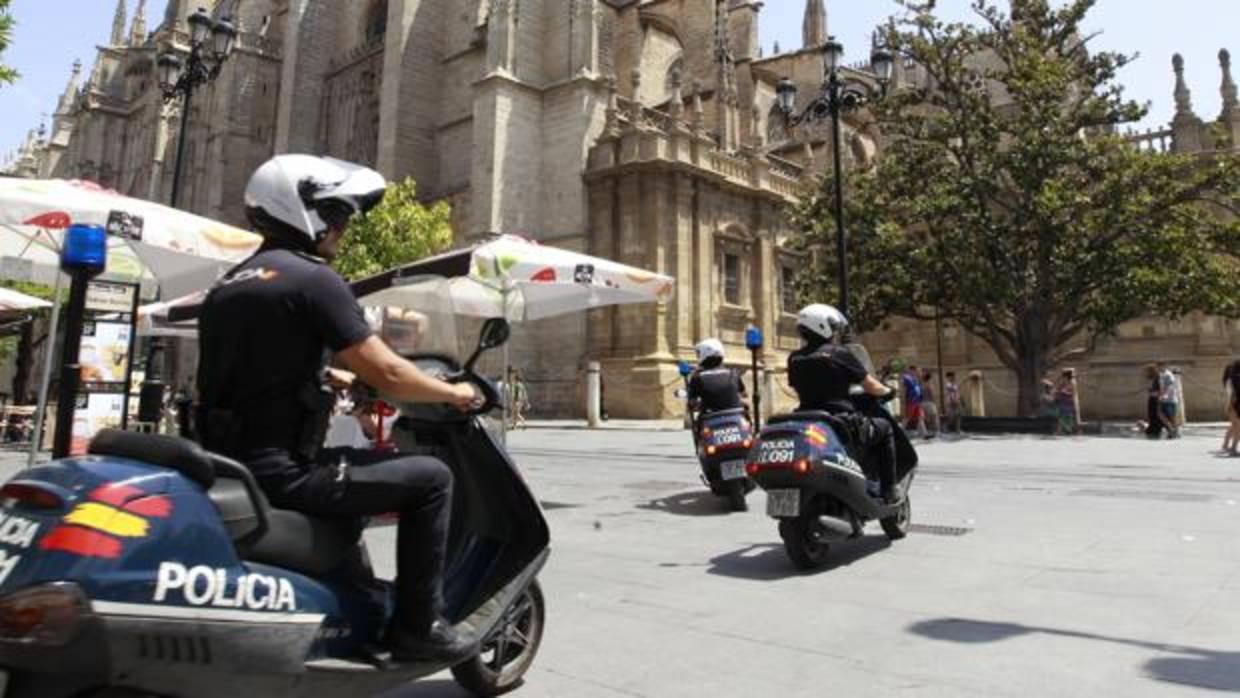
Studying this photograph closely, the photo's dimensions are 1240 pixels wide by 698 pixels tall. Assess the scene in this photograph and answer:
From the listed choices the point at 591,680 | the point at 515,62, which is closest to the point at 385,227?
the point at 515,62

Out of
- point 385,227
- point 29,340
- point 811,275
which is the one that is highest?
point 385,227

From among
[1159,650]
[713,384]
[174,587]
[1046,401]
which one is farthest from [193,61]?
[1046,401]

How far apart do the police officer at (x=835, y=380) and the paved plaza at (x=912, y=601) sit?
2.35ft

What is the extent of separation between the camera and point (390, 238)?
75.0 ft

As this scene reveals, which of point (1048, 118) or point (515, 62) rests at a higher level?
point (515, 62)

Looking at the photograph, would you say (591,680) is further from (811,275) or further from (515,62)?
(515,62)

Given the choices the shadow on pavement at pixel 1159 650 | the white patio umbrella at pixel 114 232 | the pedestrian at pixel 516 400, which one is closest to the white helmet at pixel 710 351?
the shadow on pavement at pixel 1159 650

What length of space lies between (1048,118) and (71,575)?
67.5 feet

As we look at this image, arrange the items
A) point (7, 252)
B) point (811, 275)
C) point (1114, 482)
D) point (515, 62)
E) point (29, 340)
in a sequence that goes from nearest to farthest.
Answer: point (1114, 482), point (7, 252), point (29, 340), point (811, 275), point (515, 62)

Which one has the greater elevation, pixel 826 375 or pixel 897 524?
pixel 826 375

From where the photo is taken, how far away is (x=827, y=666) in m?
3.14

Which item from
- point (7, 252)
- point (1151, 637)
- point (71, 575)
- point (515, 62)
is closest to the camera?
point (71, 575)

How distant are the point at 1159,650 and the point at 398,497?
10.0ft

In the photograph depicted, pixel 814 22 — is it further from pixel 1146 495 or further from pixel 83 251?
pixel 83 251
